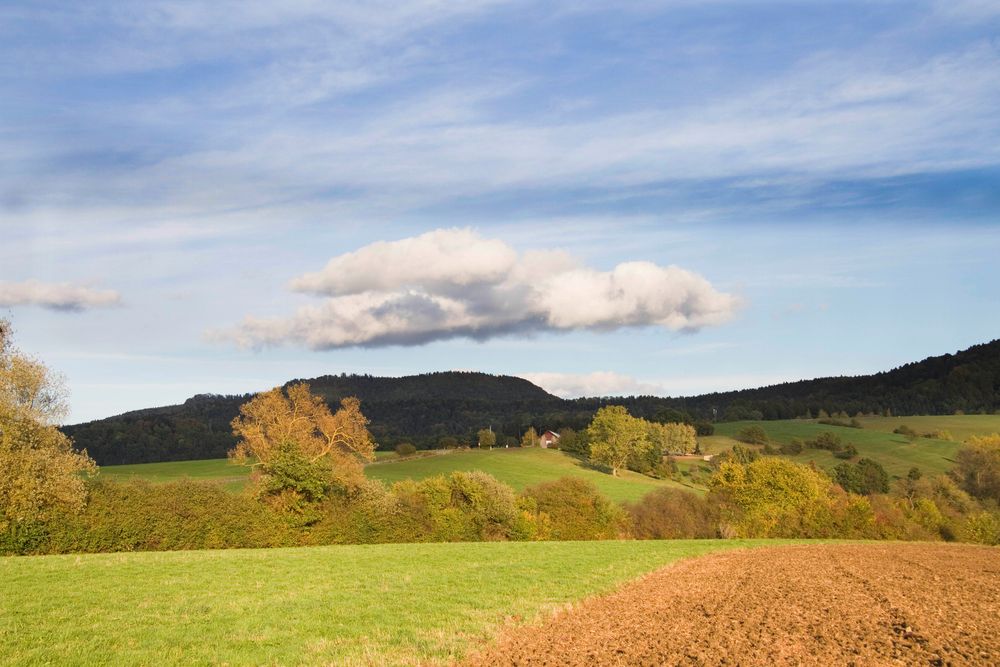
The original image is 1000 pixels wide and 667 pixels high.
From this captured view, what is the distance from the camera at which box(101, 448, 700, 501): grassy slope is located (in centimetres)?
8688

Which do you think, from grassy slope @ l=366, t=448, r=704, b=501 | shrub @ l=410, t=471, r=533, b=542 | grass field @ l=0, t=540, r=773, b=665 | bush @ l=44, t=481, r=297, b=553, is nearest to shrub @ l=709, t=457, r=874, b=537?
grassy slope @ l=366, t=448, r=704, b=501

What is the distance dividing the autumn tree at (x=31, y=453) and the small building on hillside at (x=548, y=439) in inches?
4155

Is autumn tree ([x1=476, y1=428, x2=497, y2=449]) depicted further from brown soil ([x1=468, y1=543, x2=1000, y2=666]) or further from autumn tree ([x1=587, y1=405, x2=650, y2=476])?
brown soil ([x1=468, y1=543, x2=1000, y2=666])

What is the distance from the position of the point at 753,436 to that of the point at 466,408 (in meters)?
83.6

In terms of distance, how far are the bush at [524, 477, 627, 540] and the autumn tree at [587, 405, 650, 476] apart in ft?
159

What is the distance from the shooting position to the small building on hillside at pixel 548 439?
451 ft

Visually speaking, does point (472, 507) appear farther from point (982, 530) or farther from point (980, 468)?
point (980, 468)

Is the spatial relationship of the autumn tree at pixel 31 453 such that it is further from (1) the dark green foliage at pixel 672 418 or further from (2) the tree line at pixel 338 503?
(1) the dark green foliage at pixel 672 418

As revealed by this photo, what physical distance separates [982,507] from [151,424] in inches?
5065

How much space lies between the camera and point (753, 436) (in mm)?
122750

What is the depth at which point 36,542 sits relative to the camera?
33.5 meters

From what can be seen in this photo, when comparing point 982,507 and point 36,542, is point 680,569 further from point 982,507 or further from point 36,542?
point 982,507

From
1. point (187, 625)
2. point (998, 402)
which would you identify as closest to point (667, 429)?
point (998, 402)

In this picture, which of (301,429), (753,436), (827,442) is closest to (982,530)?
(827,442)
